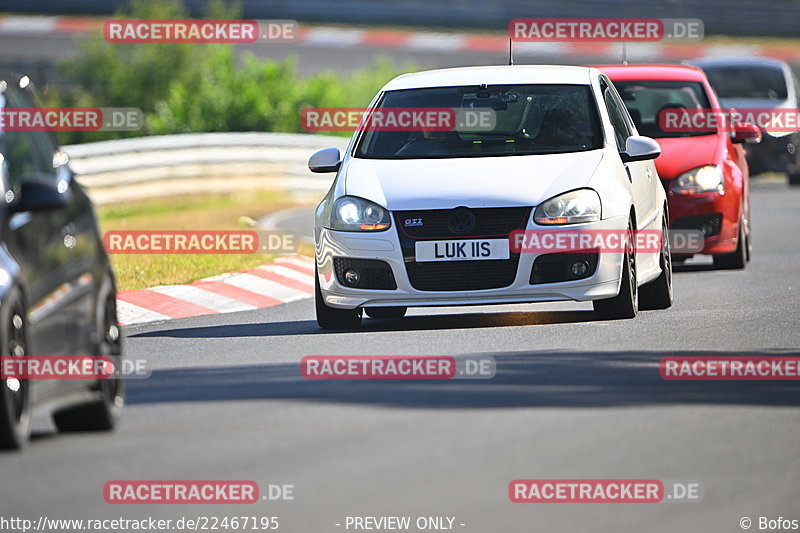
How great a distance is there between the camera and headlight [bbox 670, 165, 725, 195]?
15.4 metres

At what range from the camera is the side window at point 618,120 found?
12.6 meters

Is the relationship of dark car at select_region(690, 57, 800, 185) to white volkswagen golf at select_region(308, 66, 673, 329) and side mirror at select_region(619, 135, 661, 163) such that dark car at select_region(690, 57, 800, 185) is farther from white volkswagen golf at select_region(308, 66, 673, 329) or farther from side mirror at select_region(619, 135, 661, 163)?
side mirror at select_region(619, 135, 661, 163)

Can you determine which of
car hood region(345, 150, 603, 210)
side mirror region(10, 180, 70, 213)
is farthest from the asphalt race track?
side mirror region(10, 180, 70, 213)

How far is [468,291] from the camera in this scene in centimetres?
1126

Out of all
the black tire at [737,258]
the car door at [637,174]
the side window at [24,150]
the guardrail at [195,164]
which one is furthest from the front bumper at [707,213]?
the guardrail at [195,164]

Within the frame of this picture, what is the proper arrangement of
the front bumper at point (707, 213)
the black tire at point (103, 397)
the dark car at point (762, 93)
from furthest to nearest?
the dark car at point (762, 93), the front bumper at point (707, 213), the black tire at point (103, 397)

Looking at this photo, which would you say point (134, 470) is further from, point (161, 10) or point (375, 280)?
point (161, 10)

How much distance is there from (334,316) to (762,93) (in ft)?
52.2

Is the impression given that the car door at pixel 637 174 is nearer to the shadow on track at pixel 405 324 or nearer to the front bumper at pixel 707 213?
the shadow on track at pixel 405 324

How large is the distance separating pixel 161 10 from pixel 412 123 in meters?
25.7

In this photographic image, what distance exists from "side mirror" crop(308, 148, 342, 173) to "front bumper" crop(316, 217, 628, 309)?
79 cm

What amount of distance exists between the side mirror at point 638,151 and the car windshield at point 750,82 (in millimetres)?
14431

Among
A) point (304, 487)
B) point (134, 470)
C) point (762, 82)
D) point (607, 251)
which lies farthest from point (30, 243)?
point (762, 82)

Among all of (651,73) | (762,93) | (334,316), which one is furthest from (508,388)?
Answer: (762,93)
